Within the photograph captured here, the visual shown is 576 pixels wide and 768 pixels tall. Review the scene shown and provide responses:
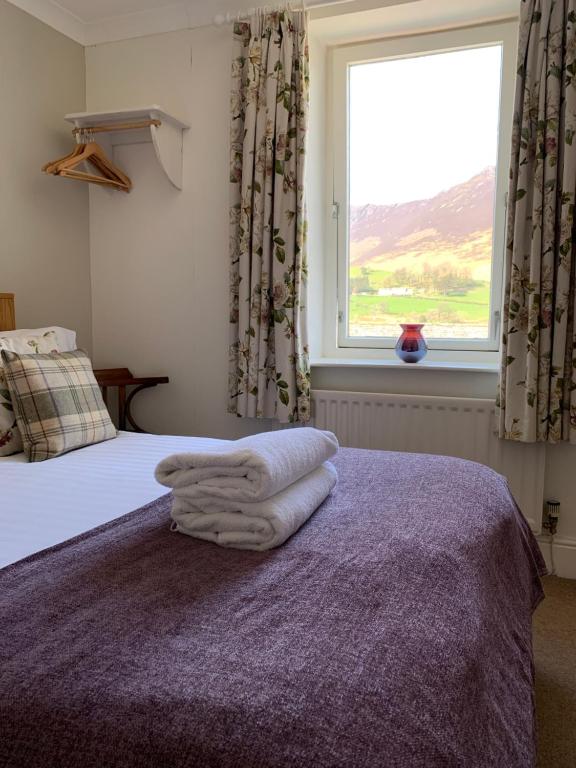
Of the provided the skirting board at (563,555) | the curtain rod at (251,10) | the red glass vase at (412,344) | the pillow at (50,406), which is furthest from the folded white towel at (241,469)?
the curtain rod at (251,10)

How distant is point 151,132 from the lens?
108 inches

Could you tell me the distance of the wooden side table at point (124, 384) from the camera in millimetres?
2834

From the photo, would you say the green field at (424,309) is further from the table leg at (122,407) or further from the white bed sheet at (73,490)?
the white bed sheet at (73,490)

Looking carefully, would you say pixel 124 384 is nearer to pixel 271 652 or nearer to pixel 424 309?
pixel 424 309

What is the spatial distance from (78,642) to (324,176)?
8.45 ft

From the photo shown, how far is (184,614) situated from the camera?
0.89 m

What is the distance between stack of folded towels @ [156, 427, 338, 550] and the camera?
44.4 inches

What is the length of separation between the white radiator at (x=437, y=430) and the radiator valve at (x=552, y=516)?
2.1 inches

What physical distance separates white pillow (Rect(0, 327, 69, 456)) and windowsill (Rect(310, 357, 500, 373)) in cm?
112

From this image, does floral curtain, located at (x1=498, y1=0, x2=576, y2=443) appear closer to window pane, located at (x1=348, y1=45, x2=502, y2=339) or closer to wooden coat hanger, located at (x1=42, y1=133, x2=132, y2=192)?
window pane, located at (x1=348, y1=45, x2=502, y2=339)

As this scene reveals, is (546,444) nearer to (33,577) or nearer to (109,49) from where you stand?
(33,577)

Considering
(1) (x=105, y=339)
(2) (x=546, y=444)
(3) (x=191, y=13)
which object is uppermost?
(3) (x=191, y=13)

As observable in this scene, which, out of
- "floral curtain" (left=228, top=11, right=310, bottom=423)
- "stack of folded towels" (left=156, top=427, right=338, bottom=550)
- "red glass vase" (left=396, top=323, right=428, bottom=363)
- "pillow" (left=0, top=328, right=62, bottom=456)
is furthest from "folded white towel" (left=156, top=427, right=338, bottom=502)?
"red glass vase" (left=396, top=323, right=428, bottom=363)

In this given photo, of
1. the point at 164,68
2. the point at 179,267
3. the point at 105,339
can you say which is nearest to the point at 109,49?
the point at 164,68
